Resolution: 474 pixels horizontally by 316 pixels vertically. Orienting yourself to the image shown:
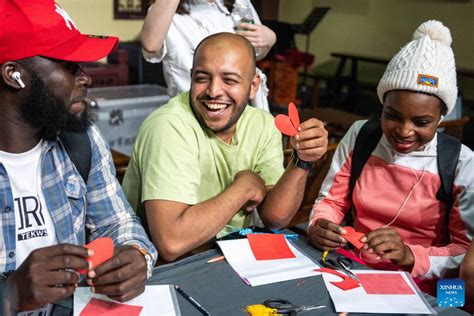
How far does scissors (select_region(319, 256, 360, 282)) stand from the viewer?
1501mm

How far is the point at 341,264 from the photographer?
1546 millimetres

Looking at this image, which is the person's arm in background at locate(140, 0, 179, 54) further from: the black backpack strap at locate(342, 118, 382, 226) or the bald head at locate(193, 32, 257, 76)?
the black backpack strap at locate(342, 118, 382, 226)

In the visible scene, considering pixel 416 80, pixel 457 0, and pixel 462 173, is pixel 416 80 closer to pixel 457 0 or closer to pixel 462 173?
pixel 462 173

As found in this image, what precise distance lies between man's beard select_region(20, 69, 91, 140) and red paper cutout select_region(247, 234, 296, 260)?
650mm

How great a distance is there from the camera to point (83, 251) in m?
1.17

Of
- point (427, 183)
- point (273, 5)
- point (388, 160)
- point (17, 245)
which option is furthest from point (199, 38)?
point (273, 5)

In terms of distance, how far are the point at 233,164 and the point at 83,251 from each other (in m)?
0.92

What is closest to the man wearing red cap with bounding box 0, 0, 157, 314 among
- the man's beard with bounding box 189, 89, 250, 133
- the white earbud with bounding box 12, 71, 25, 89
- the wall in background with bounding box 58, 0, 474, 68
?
the white earbud with bounding box 12, 71, 25, 89

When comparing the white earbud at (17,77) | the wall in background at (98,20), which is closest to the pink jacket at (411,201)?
the white earbud at (17,77)

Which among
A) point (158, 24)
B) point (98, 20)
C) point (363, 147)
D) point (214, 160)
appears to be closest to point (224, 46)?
point (214, 160)

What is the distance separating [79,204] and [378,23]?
8251mm

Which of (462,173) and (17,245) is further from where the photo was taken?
(462,173)

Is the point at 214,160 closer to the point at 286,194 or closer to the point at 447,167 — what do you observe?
the point at 286,194

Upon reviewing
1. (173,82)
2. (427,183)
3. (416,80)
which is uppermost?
(416,80)
